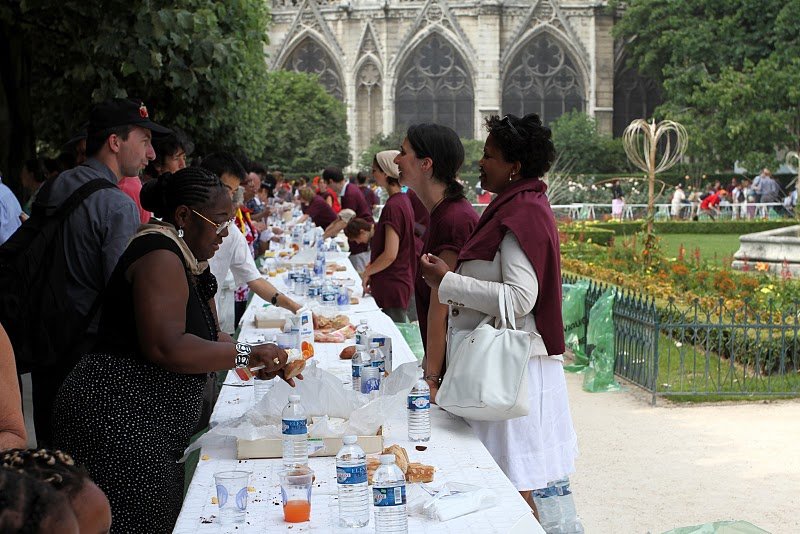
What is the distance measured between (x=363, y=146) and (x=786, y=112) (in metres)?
17.0

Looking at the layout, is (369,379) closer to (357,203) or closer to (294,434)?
(294,434)

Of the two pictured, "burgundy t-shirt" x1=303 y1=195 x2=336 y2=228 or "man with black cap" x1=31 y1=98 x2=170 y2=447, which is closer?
"man with black cap" x1=31 y1=98 x2=170 y2=447

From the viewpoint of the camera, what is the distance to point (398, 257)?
24.2 ft

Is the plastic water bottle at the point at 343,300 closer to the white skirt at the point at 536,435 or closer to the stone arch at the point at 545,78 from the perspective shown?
Result: the white skirt at the point at 536,435

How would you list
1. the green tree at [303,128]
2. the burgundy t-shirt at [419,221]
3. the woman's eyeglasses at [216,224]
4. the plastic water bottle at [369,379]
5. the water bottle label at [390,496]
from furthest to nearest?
the green tree at [303,128] → the burgundy t-shirt at [419,221] → the plastic water bottle at [369,379] → the woman's eyeglasses at [216,224] → the water bottle label at [390,496]

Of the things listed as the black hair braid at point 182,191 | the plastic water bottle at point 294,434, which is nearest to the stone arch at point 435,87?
the black hair braid at point 182,191

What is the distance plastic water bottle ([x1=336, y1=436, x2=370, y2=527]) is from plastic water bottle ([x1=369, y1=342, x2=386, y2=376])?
1.46 m

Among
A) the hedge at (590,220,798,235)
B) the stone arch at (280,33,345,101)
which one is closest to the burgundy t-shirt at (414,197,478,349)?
the hedge at (590,220,798,235)

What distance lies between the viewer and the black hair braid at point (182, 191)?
134 inches

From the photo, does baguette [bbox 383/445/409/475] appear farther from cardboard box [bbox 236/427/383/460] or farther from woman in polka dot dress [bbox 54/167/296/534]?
woman in polka dot dress [bbox 54/167/296/534]

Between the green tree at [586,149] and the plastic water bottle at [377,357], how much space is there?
34884mm

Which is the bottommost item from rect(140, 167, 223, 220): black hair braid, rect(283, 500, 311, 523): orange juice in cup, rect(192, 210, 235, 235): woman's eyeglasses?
rect(283, 500, 311, 523): orange juice in cup

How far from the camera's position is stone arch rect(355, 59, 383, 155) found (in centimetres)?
4409

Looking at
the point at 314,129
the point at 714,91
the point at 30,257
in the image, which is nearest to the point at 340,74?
the point at 314,129
